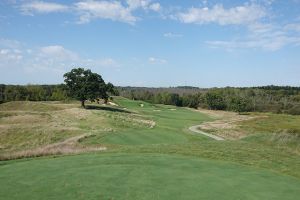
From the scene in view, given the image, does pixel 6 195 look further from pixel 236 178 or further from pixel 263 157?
pixel 263 157

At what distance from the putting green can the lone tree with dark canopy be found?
61376 millimetres

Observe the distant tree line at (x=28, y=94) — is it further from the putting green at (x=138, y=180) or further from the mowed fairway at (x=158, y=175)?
the putting green at (x=138, y=180)

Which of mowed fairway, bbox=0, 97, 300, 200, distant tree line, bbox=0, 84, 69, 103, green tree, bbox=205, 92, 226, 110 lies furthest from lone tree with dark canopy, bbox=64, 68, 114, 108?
green tree, bbox=205, 92, 226, 110

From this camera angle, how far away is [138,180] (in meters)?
19.4

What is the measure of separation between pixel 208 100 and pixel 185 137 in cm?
12858

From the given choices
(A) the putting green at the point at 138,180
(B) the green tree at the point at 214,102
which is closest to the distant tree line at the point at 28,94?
(B) the green tree at the point at 214,102

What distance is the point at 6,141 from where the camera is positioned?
49.8m

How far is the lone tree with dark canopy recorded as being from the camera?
8650 centimetres

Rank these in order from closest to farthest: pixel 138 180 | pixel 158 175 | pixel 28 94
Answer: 1. pixel 138 180
2. pixel 158 175
3. pixel 28 94

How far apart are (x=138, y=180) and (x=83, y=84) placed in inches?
2703

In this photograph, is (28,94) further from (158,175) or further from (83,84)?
(158,175)

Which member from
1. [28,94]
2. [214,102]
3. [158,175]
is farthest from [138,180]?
[214,102]

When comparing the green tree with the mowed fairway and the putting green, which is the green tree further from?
the putting green

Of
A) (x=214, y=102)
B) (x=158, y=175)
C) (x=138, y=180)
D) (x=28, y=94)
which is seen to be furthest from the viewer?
(x=214, y=102)
